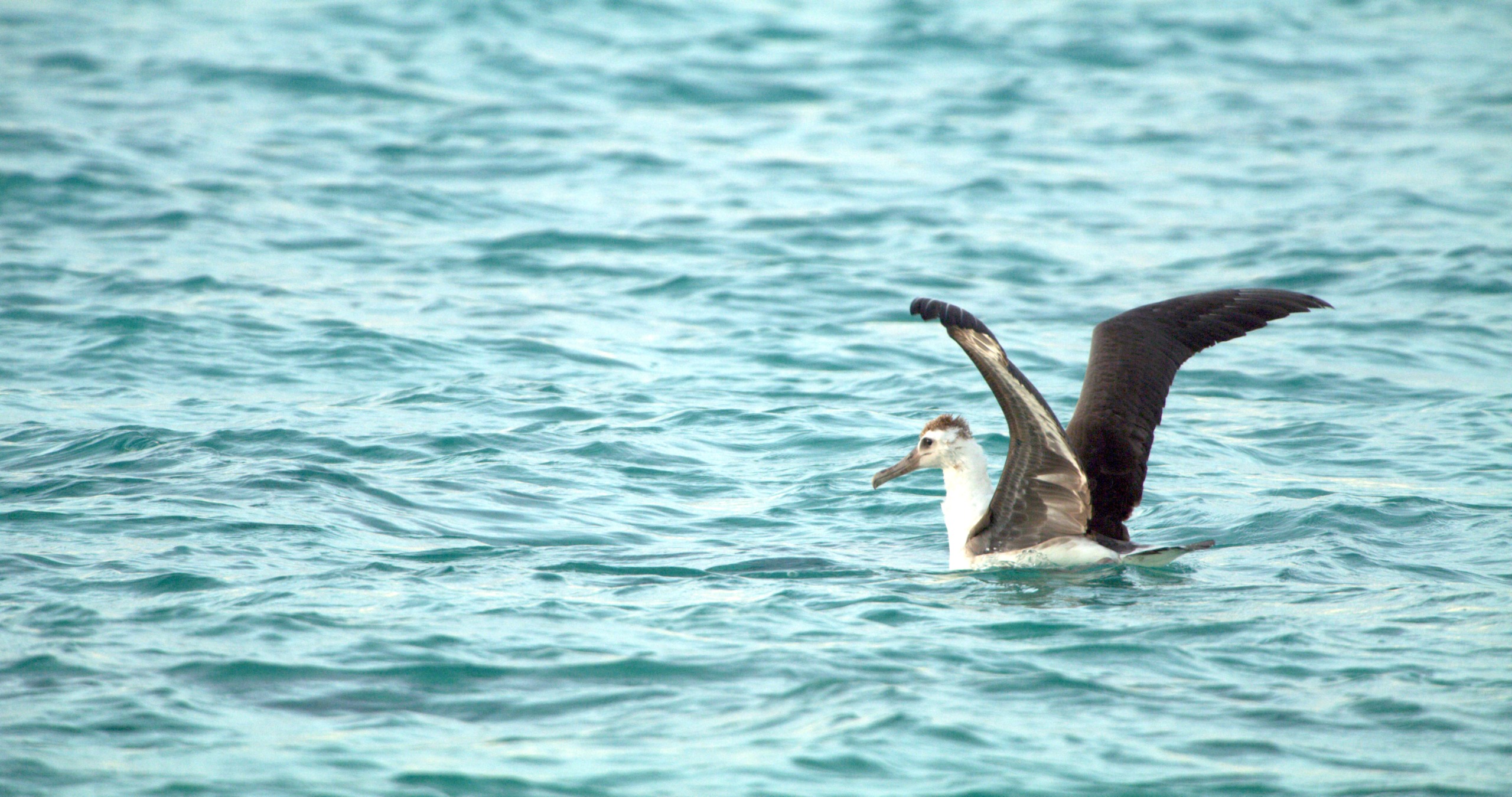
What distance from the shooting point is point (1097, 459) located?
7852 millimetres

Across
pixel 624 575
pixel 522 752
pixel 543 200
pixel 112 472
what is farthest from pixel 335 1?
pixel 522 752

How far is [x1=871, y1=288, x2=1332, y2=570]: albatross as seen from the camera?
7684 mm

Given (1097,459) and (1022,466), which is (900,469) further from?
(1097,459)

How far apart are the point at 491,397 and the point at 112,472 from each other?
277cm

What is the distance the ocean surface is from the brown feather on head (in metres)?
0.73

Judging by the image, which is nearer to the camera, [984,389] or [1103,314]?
Result: [984,389]

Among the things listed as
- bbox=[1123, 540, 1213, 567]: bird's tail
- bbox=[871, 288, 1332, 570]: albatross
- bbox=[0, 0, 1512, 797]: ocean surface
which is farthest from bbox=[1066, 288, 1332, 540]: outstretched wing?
bbox=[0, 0, 1512, 797]: ocean surface

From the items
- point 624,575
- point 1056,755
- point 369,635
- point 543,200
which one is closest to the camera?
point 1056,755

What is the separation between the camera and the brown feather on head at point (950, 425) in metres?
8.06

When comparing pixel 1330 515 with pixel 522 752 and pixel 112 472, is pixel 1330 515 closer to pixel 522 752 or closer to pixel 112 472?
pixel 522 752

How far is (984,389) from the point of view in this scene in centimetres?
1170

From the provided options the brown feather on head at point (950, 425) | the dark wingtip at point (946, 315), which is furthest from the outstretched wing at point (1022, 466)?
the brown feather on head at point (950, 425)

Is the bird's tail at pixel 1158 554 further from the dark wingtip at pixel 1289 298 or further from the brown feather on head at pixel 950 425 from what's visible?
the dark wingtip at pixel 1289 298

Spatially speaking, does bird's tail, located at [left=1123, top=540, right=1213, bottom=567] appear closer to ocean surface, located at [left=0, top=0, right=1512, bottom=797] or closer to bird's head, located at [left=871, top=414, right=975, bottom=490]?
ocean surface, located at [left=0, top=0, right=1512, bottom=797]
